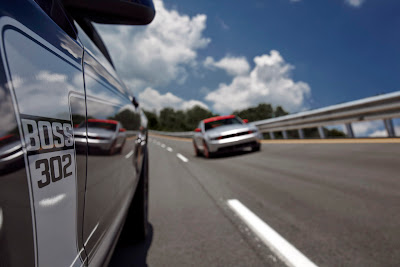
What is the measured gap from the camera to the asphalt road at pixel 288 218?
1.85 metres

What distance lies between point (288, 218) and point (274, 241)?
1.81 feet

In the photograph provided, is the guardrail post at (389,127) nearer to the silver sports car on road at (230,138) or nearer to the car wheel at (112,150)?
the silver sports car on road at (230,138)

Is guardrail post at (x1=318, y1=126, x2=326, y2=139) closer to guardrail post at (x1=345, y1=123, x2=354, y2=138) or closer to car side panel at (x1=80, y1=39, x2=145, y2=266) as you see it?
guardrail post at (x1=345, y1=123, x2=354, y2=138)

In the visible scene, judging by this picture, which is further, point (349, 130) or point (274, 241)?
point (349, 130)

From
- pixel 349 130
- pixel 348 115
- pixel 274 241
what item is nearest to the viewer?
pixel 274 241

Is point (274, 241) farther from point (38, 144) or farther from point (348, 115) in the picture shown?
point (348, 115)

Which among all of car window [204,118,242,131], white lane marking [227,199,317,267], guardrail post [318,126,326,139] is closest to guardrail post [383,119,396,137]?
guardrail post [318,126,326,139]

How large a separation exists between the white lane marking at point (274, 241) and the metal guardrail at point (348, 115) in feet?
19.7

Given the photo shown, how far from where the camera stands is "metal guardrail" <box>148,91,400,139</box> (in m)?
6.79

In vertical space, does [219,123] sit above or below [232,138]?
above

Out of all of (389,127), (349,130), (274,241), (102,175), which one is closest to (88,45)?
(102,175)

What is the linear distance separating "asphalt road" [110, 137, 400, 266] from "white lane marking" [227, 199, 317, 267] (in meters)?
0.05

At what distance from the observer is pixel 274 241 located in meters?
2.06

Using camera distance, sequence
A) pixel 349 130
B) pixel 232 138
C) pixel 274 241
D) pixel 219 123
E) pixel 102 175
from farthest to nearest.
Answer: pixel 219 123 < pixel 349 130 < pixel 232 138 < pixel 274 241 < pixel 102 175
